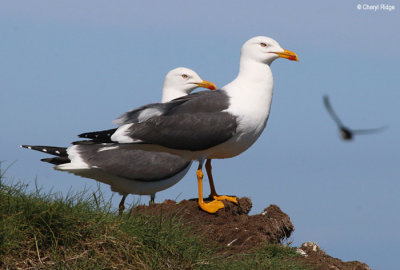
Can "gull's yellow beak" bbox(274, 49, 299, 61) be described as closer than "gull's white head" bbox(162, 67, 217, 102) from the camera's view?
Yes

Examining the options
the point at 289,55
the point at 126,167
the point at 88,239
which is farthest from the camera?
the point at 126,167

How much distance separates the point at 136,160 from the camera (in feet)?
32.3

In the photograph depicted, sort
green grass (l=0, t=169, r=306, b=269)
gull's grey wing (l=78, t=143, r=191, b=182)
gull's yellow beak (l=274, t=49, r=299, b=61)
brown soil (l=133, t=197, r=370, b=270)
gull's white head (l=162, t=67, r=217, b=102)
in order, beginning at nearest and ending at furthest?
green grass (l=0, t=169, r=306, b=269) < brown soil (l=133, t=197, r=370, b=270) < gull's yellow beak (l=274, t=49, r=299, b=61) < gull's grey wing (l=78, t=143, r=191, b=182) < gull's white head (l=162, t=67, r=217, b=102)

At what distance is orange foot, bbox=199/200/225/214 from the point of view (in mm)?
9016

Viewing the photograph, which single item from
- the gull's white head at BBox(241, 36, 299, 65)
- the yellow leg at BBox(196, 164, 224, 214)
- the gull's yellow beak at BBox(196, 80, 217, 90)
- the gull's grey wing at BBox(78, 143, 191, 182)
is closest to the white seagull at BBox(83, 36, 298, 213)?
the yellow leg at BBox(196, 164, 224, 214)

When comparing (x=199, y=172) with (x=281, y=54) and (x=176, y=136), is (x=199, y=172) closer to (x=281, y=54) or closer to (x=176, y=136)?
(x=176, y=136)

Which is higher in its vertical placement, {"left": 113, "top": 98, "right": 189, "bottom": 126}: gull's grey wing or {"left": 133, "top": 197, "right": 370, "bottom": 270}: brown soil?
{"left": 113, "top": 98, "right": 189, "bottom": 126}: gull's grey wing

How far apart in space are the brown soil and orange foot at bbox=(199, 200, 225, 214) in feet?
0.21

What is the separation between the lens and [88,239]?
6586 millimetres

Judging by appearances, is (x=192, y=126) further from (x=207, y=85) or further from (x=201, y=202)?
(x=207, y=85)

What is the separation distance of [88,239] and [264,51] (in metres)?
4.31

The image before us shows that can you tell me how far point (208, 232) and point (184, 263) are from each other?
4.41ft

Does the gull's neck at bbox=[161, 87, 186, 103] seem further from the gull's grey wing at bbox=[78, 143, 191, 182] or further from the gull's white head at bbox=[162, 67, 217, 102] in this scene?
the gull's grey wing at bbox=[78, 143, 191, 182]

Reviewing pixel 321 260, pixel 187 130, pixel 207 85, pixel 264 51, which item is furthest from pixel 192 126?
pixel 321 260
